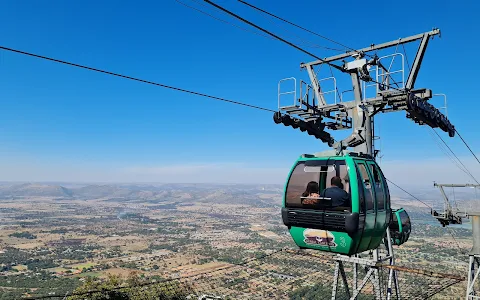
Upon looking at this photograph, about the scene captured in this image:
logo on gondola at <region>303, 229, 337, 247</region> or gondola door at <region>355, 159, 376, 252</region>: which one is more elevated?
gondola door at <region>355, 159, 376, 252</region>

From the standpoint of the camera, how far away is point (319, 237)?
577cm

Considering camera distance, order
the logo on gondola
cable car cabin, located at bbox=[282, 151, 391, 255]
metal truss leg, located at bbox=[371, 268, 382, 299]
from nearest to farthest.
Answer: cable car cabin, located at bbox=[282, 151, 391, 255], the logo on gondola, metal truss leg, located at bbox=[371, 268, 382, 299]

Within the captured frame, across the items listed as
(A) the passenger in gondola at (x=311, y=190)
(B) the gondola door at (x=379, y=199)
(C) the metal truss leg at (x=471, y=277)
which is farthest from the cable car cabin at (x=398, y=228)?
(A) the passenger in gondola at (x=311, y=190)

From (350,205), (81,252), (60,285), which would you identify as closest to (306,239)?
(350,205)

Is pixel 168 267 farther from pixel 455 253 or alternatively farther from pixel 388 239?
pixel 388 239

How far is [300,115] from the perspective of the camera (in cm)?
841

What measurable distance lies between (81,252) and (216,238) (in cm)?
3838

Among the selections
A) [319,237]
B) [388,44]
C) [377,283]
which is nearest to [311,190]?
[319,237]

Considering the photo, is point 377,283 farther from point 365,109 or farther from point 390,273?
point 365,109

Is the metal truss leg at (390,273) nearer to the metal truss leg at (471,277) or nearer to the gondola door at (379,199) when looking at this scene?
the gondola door at (379,199)

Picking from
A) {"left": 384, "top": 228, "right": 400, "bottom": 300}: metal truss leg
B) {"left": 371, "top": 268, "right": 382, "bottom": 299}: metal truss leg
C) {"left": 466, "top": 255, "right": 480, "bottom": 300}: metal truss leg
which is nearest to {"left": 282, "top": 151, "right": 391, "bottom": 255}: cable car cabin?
{"left": 371, "top": 268, "right": 382, "bottom": 299}: metal truss leg

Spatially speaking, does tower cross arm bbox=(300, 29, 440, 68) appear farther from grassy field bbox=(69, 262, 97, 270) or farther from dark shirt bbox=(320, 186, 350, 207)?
grassy field bbox=(69, 262, 97, 270)

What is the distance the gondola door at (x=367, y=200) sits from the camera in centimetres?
549

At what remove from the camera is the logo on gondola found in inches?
222
